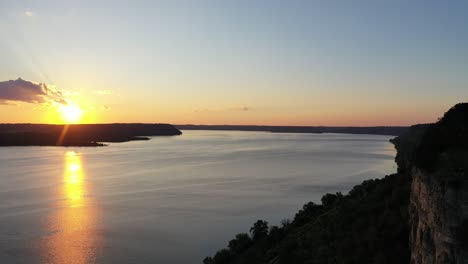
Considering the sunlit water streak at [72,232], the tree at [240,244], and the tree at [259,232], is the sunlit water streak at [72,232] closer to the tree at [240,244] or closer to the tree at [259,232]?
the tree at [240,244]

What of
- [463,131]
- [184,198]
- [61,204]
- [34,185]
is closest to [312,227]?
[463,131]

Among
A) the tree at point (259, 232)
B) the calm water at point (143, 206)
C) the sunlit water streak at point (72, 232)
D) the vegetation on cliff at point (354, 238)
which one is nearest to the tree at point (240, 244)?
the vegetation on cliff at point (354, 238)

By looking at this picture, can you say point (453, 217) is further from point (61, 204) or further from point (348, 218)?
point (61, 204)

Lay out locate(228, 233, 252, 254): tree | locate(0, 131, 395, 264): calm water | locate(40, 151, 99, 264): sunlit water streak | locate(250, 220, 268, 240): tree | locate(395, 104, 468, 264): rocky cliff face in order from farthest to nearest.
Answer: locate(0, 131, 395, 264): calm water, locate(40, 151, 99, 264): sunlit water streak, locate(250, 220, 268, 240): tree, locate(228, 233, 252, 254): tree, locate(395, 104, 468, 264): rocky cliff face

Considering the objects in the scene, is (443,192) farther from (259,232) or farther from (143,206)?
(143,206)

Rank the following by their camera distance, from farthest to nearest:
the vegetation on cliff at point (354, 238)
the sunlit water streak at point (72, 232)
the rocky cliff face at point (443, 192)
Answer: the sunlit water streak at point (72, 232) < the vegetation on cliff at point (354, 238) < the rocky cliff face at point (443, 192)

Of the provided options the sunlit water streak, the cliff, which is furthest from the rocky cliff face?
the sunlit water streak

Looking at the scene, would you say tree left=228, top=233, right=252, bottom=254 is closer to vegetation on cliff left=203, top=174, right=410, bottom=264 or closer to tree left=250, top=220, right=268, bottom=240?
vegetation on cliff left=203, top=174, right=410, bottom=264

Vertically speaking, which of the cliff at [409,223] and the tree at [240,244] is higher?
the cliff at [409,223]

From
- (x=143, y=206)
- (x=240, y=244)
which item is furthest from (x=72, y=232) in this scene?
(x=240, y=244)
